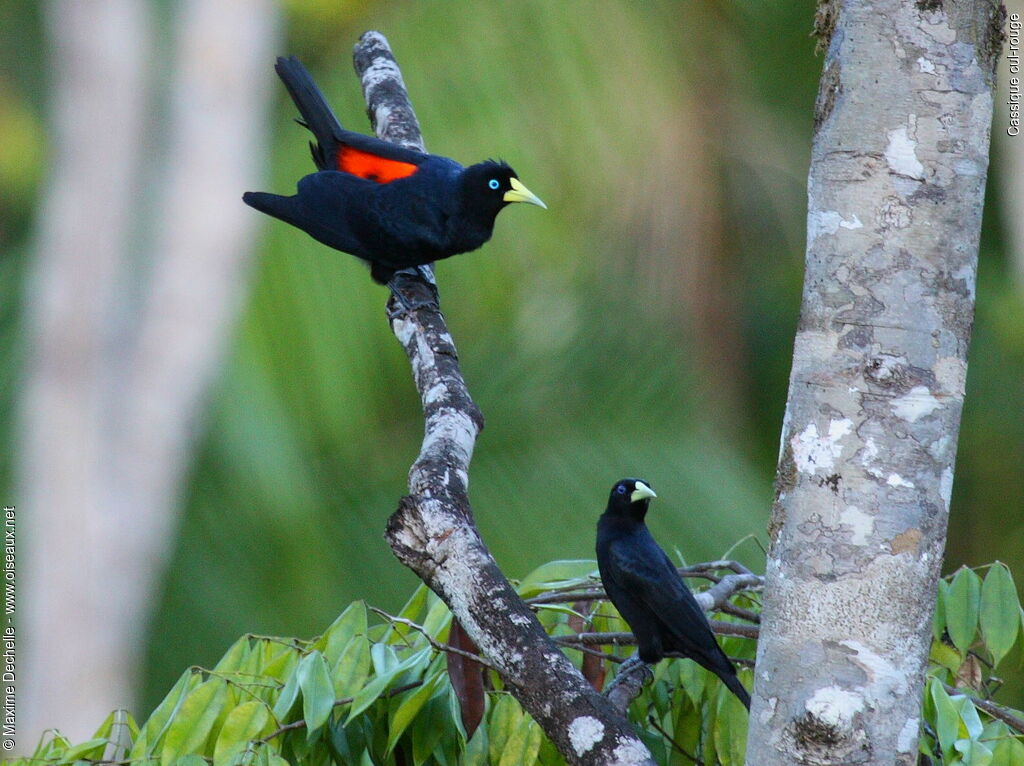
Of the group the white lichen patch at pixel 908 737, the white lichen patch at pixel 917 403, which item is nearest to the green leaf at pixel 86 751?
the white lichen patch at pixel 908 737

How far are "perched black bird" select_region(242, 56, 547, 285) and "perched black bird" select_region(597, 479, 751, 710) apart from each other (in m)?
0.99

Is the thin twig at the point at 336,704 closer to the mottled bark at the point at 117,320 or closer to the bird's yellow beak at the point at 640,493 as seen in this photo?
the bird's yellow beak at the point at 640,493

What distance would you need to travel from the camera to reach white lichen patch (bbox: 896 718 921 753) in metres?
1.63

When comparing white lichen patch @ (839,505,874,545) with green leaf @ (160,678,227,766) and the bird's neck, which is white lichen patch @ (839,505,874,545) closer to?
green leaf @ (160,678,227,766)

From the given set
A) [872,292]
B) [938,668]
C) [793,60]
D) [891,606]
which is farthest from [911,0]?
[793,60]

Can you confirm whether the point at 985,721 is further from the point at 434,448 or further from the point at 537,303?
the point at 537,303

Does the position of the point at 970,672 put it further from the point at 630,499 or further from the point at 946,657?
the point at 630,499

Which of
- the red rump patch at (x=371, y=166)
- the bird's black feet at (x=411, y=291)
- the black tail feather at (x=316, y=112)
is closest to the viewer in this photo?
the bird's black feet at (x=411, y=291)

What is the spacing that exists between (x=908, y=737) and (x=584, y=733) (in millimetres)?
463

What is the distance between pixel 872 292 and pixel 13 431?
6.39 metres

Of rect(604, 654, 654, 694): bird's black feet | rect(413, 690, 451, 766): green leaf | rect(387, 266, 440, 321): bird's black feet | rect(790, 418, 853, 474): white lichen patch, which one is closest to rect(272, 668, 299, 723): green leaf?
rect(413, 690, 451, 766): green leaf

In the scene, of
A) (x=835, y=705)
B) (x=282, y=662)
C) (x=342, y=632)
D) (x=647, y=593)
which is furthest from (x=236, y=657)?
(x=835, y=705)

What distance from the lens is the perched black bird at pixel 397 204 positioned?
139 inches

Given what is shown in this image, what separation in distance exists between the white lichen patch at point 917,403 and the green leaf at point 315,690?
3.28 ft
